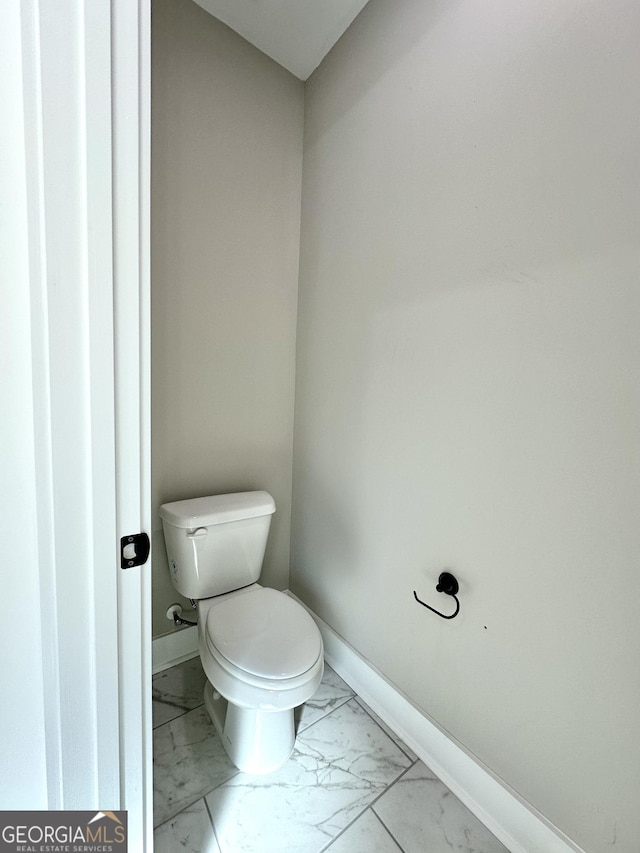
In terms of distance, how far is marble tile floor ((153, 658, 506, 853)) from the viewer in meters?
1.02

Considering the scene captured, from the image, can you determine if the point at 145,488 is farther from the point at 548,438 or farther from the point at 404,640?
the point at 404,640

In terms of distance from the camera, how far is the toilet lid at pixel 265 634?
1.09 meters

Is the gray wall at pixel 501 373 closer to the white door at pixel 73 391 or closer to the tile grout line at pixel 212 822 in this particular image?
the tile grout line at pixel 212 822

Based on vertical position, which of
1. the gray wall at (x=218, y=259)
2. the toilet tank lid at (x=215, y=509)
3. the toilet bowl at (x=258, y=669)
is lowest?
the toilet bowl at (x=258, y=669)

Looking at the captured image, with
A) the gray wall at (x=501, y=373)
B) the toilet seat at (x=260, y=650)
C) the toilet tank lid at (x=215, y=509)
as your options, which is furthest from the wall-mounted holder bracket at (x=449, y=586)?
the toilet tank lid at (x=215, y=509)

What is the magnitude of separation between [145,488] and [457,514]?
872mm

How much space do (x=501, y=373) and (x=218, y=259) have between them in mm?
1165

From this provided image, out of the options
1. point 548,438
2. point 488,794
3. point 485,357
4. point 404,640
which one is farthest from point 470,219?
point 488,794

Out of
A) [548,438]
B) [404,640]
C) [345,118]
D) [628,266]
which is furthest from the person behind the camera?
[345,118]

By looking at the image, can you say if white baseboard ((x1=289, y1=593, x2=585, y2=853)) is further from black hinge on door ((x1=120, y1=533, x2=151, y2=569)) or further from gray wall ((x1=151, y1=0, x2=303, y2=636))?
black hinge on door ((x1=120, y1=533, x2=151, y2=569))

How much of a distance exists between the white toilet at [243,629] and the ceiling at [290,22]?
1794 millimetres

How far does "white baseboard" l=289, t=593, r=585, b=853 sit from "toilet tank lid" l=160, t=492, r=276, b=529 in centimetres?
69

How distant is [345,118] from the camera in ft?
4.70

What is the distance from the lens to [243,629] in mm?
1218
